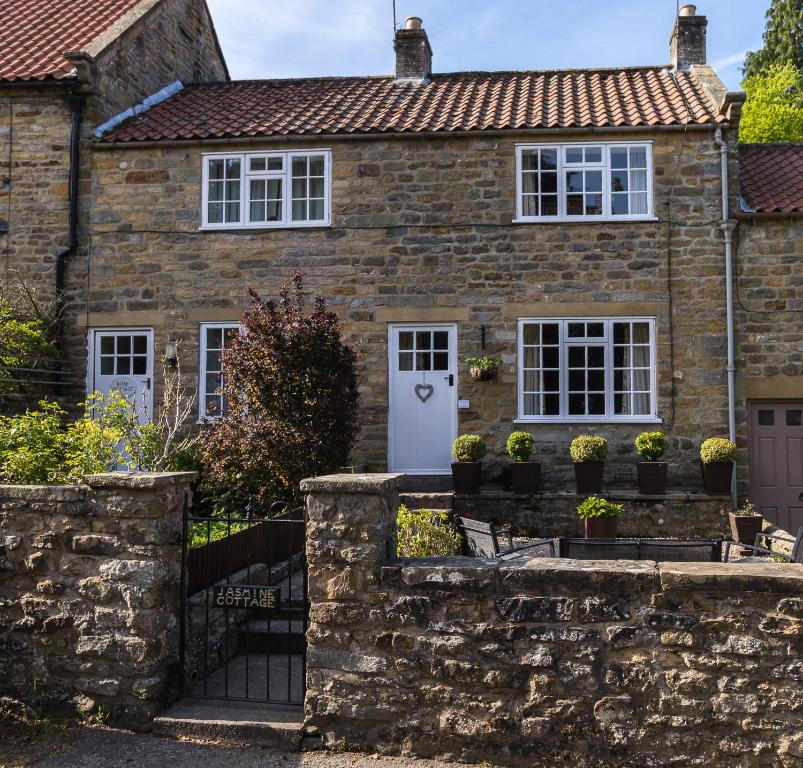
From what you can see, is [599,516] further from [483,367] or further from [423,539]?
[423,539]

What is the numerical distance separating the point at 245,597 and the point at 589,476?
7.38 meters

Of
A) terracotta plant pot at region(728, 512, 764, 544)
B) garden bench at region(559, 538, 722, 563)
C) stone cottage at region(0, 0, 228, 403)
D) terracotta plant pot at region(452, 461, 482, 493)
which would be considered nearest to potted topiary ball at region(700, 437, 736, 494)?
terracotta plant pot at region(728, 512, 764, 544)

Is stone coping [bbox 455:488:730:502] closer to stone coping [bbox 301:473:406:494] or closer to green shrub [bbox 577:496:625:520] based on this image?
green shrub [bbox 577:496:625:520]

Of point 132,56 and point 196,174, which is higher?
point 132,56

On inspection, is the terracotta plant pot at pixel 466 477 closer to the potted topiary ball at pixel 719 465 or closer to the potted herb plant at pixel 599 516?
the potted herb plant at pixel 599 516

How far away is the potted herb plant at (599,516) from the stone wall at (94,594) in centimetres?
623

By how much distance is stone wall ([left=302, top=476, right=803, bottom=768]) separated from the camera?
4.40 meters

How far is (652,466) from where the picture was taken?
37.7 feet

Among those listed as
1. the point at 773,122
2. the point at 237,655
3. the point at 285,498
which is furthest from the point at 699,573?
the point at 773,122

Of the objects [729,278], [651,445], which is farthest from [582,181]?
[651,445]

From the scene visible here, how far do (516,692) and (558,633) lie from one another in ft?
1.40

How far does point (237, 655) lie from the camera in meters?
6.34

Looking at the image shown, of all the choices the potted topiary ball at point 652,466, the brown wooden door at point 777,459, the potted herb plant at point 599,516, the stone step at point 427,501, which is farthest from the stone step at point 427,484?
the brown wooden door at point 777,459

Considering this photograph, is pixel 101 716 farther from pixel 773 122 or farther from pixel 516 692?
pixel 773 122
